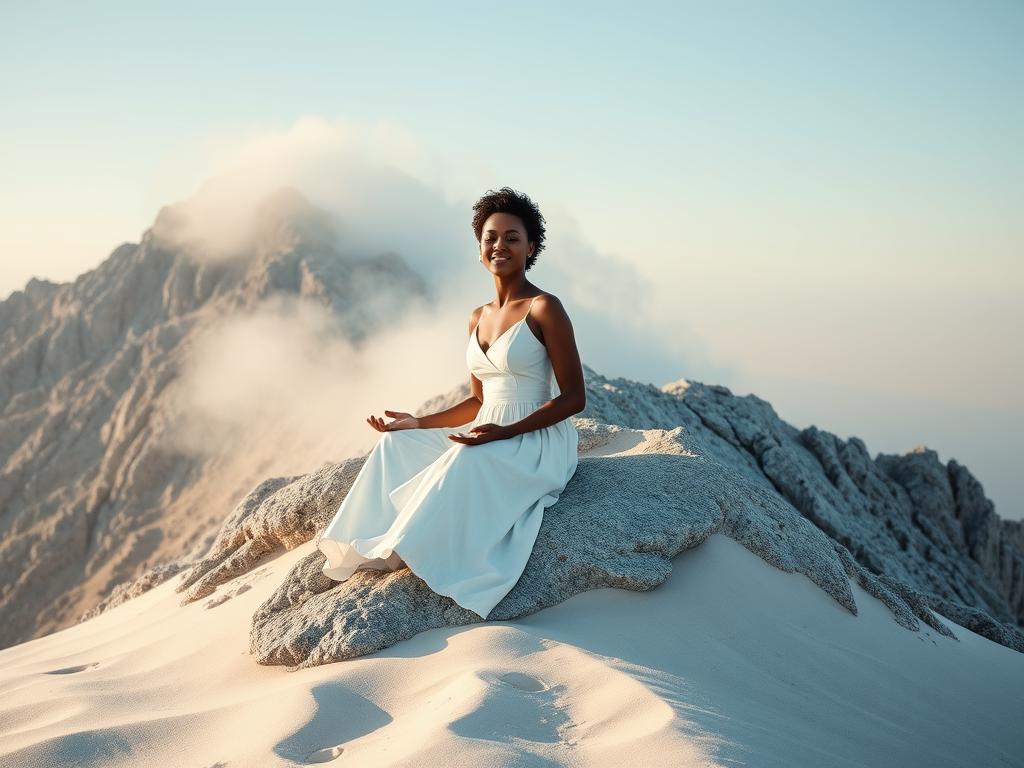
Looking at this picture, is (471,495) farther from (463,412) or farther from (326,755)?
(326,755)

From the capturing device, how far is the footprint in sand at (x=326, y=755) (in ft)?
10.0

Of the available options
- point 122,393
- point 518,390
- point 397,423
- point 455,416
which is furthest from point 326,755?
point 122,393

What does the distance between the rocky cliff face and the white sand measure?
1837 cm

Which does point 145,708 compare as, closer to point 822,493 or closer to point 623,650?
point 623,650

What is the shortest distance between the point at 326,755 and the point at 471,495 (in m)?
1.52

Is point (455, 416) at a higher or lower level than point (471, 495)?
higher

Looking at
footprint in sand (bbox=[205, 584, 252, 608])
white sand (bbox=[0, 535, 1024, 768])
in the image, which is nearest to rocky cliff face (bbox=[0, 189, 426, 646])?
footprint in sand (bbox=[205, 584, 252, 608])

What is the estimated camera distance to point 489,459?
177 inches

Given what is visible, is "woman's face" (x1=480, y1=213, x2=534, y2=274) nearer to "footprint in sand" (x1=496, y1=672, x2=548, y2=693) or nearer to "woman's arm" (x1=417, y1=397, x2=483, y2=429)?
"woman's arm" (x1=417, y1=397, x2=483, y2=429)

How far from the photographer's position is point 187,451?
2559cm

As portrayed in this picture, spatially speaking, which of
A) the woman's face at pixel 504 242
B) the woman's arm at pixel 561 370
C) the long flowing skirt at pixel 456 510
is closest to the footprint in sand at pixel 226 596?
the long flowing skirt at pixel 456 510

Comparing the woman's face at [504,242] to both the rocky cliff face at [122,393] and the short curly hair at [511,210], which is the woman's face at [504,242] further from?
the rocky cliff face at [122,393]

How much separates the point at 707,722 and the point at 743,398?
9.25 m

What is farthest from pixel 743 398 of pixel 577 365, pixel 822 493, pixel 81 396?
pixel 81 396
